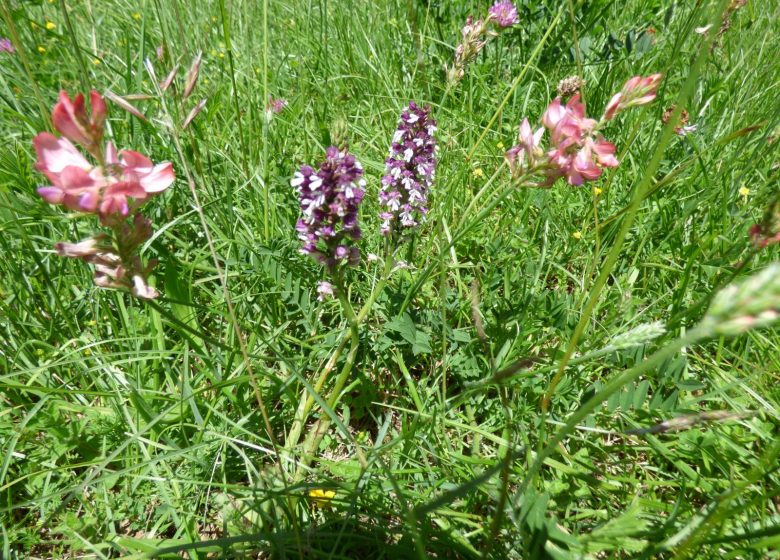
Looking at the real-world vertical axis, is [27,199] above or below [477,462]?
above

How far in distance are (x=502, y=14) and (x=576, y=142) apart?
125 centimetres

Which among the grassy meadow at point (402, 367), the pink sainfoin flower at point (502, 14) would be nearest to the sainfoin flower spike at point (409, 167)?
the grassy meadow at point (402, 367)

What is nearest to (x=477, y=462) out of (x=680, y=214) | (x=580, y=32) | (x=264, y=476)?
(x=264, y=476)

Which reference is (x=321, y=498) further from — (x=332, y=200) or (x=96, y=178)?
(x=96, y=178)

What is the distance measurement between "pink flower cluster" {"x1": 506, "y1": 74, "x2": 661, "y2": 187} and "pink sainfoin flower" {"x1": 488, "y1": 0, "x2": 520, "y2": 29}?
3.13 ft

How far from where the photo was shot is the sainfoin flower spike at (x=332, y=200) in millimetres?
1198

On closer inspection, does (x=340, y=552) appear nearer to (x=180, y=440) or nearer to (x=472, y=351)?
(x=180, y=440)

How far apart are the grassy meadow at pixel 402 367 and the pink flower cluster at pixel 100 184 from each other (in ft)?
0.28

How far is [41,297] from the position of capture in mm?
1698

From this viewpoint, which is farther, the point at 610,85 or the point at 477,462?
the point at 610,85

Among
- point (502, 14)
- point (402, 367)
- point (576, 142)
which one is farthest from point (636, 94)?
point (502, 14)

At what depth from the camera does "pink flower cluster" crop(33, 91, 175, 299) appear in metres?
0.82

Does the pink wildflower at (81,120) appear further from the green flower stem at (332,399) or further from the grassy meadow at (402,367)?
the green flower stem at (332,399)

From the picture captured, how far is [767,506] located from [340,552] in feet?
3.80
